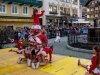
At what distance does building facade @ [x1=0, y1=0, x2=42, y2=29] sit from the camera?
26188 millimetres

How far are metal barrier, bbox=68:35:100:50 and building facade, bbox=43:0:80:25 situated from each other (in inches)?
806

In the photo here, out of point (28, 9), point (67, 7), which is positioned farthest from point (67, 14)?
point (28, 9)

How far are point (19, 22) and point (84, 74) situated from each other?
2438 centimetres

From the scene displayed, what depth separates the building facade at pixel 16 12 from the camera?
26188 millimetres

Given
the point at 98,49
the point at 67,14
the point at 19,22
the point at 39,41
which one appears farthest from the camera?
the point at 67,14

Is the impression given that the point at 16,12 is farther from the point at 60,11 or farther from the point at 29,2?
the point at 60,11

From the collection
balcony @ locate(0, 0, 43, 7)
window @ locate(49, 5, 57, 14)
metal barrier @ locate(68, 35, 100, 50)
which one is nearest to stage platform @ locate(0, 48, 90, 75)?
metal barrier @ locate(68, 35, 100, 50)

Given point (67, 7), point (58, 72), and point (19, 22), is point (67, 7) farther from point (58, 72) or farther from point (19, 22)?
point (58, 72)

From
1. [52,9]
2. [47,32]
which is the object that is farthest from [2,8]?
[52,9]

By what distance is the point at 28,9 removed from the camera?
99.4ft

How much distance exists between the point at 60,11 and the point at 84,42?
26.6 metres

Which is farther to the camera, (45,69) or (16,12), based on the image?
(16,12)

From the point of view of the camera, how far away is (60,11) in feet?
124

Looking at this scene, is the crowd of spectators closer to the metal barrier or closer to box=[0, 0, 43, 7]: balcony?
box=[0, 0, 43, 7]: balcony
